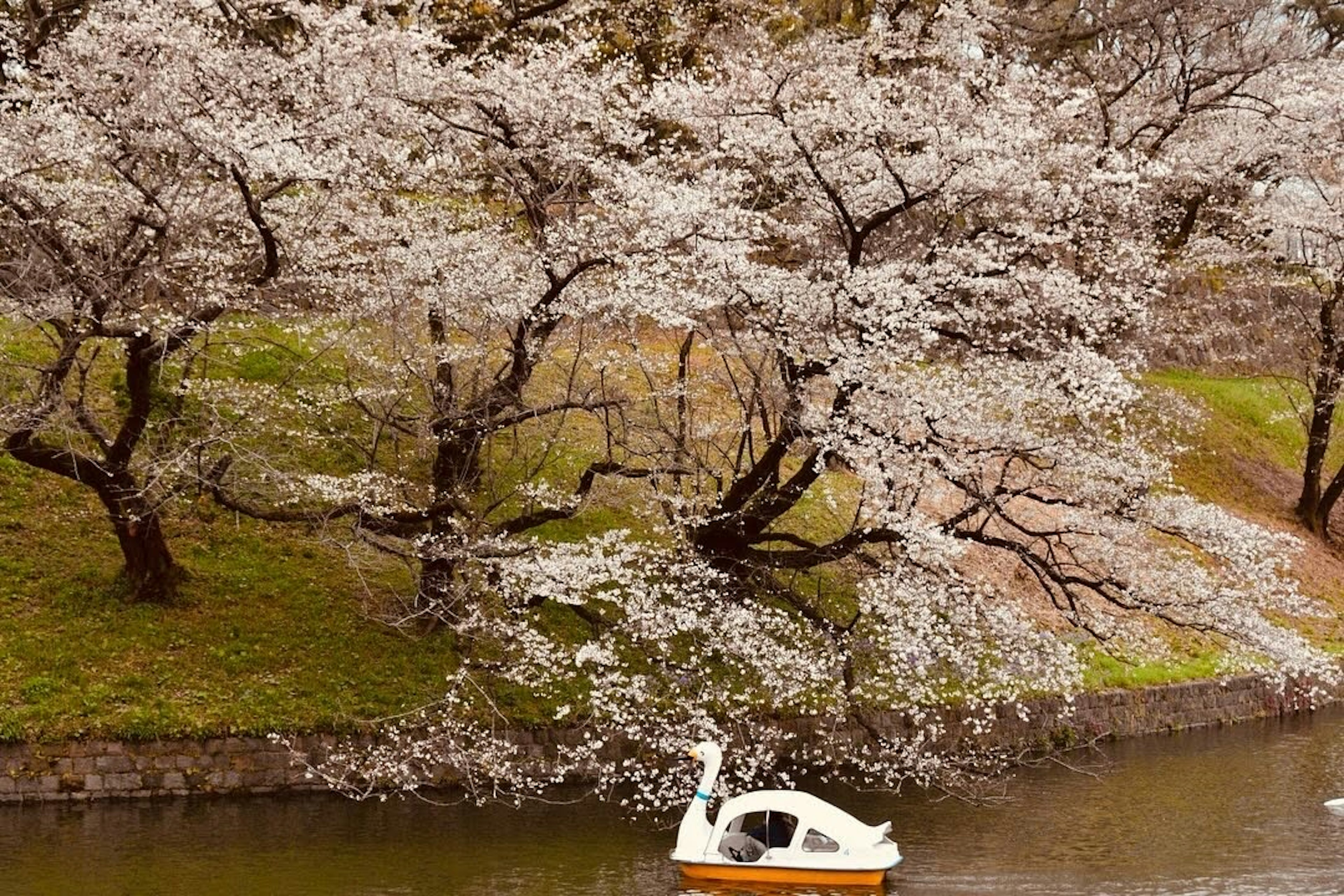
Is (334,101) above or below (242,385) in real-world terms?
above

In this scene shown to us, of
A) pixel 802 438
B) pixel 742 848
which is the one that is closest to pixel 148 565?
pixel 802 438

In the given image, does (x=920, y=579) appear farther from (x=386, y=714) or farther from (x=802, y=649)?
(x=386, y=714)

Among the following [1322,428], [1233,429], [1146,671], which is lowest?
[1146,671]

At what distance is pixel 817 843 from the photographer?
13969 millimetres

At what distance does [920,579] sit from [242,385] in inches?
506

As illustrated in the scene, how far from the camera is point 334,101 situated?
17516 millimetres

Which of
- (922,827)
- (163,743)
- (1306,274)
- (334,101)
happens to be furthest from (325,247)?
(1306,274)

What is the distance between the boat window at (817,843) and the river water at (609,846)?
47 centimetres

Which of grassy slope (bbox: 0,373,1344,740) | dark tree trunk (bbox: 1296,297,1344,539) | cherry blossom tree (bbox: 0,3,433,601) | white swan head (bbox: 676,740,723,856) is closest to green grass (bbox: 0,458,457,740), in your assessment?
grassy slope (bbox: 0,373,1344,740)

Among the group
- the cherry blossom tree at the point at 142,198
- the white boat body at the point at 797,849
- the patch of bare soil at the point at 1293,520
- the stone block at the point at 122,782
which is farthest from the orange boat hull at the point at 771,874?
the patch of bare soil at the point at 1293,520

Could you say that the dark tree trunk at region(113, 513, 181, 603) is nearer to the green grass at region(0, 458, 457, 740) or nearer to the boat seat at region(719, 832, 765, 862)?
the green grass at region(0, 458, 457, 740)

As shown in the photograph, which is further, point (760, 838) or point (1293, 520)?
point (1293, 520)

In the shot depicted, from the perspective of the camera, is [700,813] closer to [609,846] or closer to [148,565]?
[609,846]

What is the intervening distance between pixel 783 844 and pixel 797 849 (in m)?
0.25
